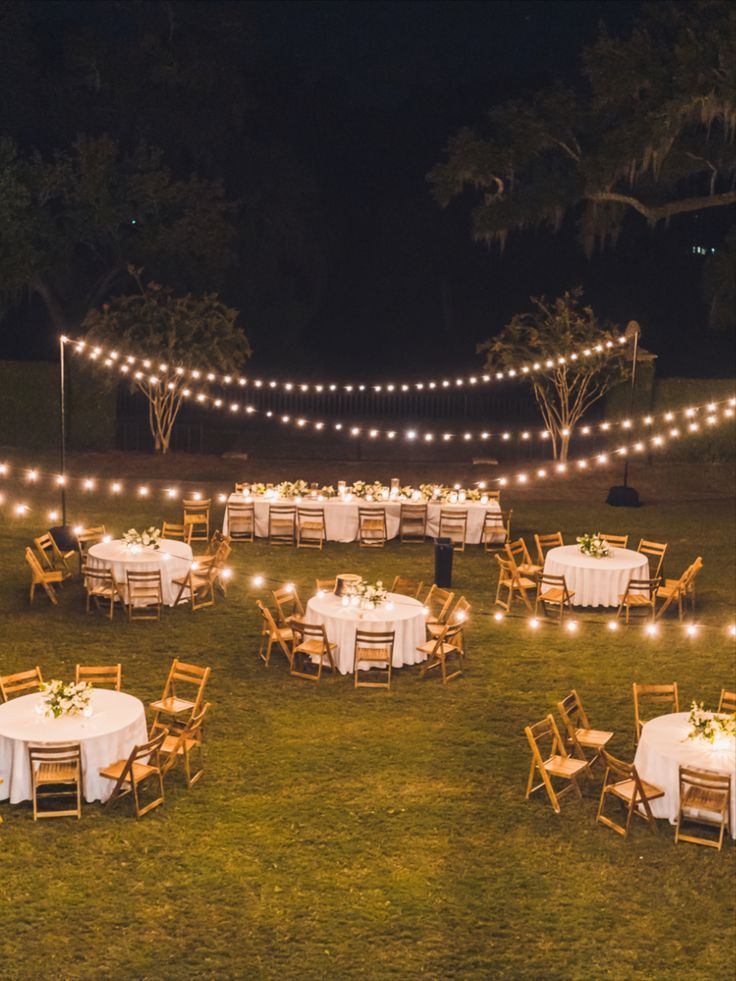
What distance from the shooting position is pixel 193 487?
26.1 meters

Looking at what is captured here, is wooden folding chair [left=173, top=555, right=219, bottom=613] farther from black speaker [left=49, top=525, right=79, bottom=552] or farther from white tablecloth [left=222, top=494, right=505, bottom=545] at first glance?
white tablecloth [left=222, top=494, right=505, bottom=545]

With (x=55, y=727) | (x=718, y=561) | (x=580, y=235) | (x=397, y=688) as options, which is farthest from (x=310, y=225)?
(x=55, y=727)

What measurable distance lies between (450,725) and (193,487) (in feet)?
48.3

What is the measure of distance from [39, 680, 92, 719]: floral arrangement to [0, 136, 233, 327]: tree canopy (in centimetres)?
2041

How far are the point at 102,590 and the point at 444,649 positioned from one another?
4.99 metres

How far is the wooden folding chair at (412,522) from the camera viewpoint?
20.6 metres

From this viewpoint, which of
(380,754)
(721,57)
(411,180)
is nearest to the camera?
(380,754)

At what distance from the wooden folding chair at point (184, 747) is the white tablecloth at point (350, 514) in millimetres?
9149

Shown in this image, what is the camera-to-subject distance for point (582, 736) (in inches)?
448

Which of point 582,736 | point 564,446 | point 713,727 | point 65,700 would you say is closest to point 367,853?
point 582,736

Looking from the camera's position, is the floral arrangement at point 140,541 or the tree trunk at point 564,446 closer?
the floral arrangement at point 140,541

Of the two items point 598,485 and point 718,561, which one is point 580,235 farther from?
point 718,561

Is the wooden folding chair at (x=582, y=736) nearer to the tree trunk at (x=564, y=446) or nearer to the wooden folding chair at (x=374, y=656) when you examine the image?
the wooden folding chair at (x=374, y=656)

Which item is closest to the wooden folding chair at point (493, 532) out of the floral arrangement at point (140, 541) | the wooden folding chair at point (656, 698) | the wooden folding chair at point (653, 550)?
the wooden folding chair at point (653, 550)
